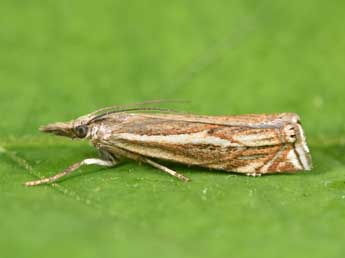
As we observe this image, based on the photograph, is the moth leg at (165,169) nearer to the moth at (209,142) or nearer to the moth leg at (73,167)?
the moth at (209,142)

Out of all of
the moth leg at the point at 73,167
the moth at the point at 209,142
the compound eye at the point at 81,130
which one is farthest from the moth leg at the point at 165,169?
the compound eye at the point at 81,130

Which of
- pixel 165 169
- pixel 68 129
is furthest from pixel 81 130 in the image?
pixel 165 169

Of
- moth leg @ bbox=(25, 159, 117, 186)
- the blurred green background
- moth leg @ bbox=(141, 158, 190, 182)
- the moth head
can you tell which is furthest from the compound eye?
moth leg @ bbox=(141, 158, 190, 182)

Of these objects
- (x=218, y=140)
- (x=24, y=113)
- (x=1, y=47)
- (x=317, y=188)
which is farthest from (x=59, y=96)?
(x=317, y=188)

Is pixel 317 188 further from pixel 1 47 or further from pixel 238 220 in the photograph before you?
pixel 1 47

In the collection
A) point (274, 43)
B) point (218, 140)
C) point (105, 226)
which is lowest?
point (105, 226)

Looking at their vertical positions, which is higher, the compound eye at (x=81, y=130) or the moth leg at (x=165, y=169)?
the compound eye at (x=81, y=130)
